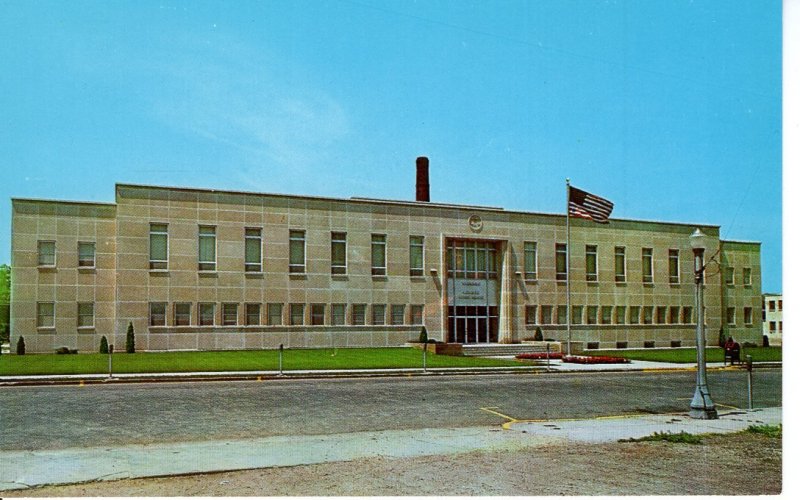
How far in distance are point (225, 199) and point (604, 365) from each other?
74.0 ft

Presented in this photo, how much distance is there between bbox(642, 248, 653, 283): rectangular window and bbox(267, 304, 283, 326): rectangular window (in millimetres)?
26404

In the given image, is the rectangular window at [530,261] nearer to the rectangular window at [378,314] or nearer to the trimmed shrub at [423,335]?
the trimmed shrub at [423,335]

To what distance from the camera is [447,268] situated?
4988 centimetres

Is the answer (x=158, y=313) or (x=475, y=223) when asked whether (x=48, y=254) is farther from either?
(x=475, y=223)

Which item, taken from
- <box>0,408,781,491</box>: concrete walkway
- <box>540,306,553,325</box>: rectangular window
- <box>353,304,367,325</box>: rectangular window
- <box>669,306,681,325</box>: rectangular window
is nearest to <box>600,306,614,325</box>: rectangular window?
<box>540,306,553,325</box>: rectangular window

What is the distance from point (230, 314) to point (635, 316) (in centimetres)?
2903

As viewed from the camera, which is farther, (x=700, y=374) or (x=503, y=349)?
(x=503, y=349)

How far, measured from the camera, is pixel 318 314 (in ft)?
151

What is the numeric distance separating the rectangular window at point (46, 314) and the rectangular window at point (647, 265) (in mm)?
38508

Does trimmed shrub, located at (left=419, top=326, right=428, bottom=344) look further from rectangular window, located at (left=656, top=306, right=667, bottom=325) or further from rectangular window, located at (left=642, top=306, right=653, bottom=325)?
rectangular window, located at (left=656, top=306, right=667, bottom=325)

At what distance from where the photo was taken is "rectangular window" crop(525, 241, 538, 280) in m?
52.4

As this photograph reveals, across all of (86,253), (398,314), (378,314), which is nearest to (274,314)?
(378,314)

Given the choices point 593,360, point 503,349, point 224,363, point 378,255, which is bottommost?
point 503,349

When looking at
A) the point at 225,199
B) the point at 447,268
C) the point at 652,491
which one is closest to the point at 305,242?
the point at 225,199
